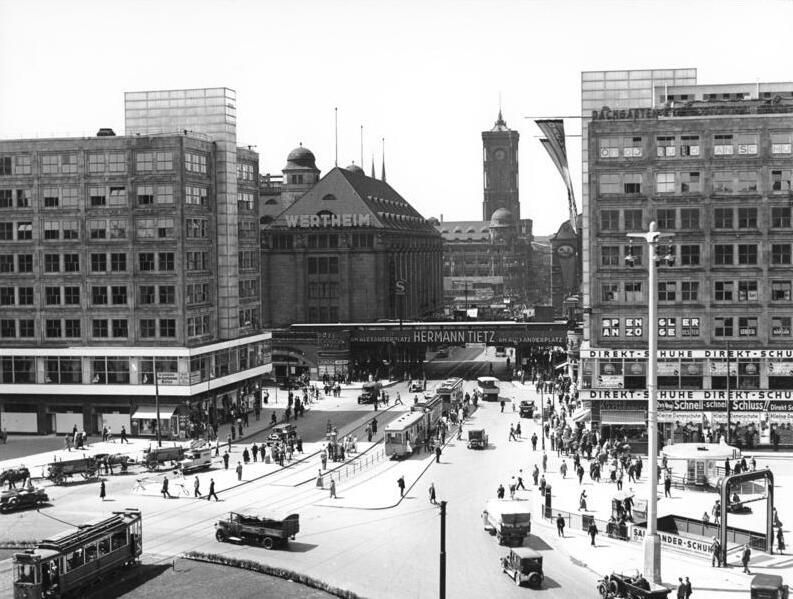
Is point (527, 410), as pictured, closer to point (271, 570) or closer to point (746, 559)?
point (746, 559)

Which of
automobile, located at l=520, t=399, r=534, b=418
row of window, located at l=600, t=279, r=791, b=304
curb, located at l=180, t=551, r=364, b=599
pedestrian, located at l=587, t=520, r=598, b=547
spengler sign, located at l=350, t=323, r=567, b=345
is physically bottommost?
automobile, located at l=520, t=399, r=534, b=418

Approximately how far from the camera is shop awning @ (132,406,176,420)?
89.5m

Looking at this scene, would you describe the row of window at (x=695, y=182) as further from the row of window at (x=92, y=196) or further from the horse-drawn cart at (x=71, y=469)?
the horse-drawn cart at (x=71, y=469)

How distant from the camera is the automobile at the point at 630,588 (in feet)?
136

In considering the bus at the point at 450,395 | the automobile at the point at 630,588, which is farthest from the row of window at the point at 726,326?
the automobile at the point at 630,588

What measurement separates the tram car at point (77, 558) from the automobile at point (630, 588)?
21.2 m

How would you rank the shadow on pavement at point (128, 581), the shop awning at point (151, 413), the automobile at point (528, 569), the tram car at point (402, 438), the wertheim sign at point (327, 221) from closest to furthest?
1. the automobile at point (528, 569)
2. the shadow on pavement at point (128, 581)
3. the tram car at point (402, 438)
4. the shop awning at point (151, 413)
5. the wertheim sign at point (327, 221)

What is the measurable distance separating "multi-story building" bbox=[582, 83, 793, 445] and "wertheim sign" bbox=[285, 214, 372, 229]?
72268mm

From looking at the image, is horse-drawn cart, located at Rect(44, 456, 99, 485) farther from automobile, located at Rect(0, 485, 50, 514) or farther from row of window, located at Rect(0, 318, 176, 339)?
row of window, located at Rect(0, 318, 176, 339)

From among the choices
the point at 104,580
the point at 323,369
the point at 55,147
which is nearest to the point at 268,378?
the point at 323,369

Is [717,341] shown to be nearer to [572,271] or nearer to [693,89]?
[693,89]

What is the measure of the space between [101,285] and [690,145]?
49798 millimetres

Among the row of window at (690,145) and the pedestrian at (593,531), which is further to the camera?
the row of window at (690,145)

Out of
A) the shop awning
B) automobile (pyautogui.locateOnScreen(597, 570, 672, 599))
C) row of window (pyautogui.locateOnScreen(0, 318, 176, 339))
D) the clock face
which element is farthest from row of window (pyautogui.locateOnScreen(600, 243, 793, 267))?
automobile (pyautogui.locateOnScreen(597, 570, 672, 599))
